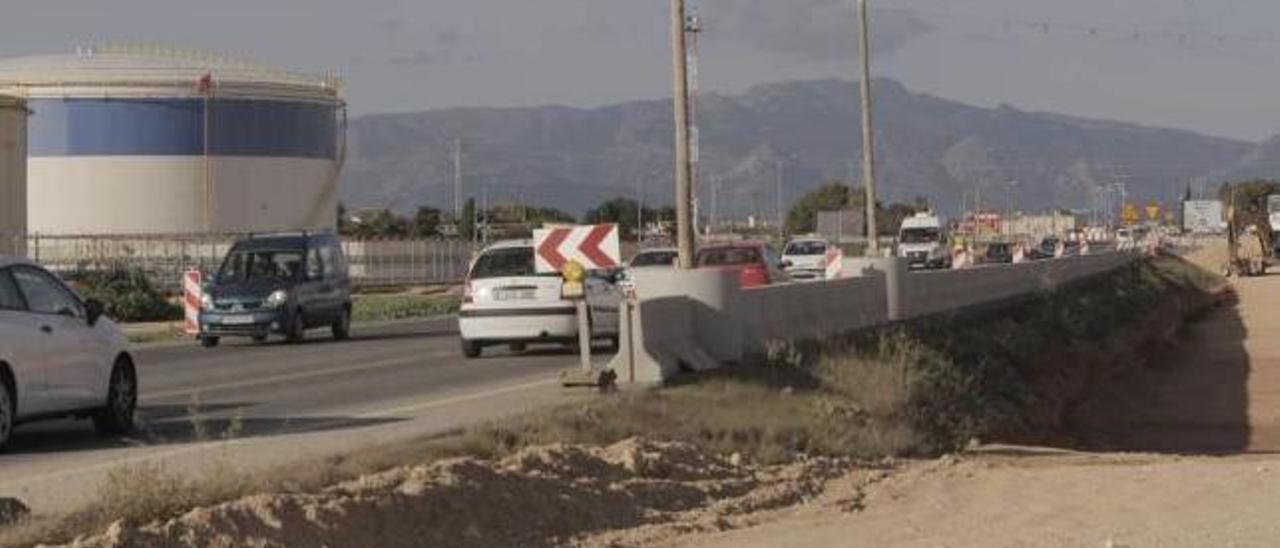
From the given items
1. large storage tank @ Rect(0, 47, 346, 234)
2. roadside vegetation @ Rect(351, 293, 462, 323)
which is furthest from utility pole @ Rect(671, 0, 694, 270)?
large storage tank @ Rect(0, 47, 346, 234)

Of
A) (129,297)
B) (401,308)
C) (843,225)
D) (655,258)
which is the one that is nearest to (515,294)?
(655,258)

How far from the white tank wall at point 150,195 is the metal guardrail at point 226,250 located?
26.4 feet

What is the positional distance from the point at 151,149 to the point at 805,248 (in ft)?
151

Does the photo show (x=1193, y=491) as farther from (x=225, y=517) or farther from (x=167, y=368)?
(x=167, y=368)

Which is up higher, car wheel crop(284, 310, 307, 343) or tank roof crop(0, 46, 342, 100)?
tank roof crop(0, 46, 342, 100)

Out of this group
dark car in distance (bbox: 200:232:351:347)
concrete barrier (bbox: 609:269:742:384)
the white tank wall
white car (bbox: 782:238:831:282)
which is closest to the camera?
concrete barrier (bbox: 609:269:742:384)

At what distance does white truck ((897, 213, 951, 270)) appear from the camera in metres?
76.2

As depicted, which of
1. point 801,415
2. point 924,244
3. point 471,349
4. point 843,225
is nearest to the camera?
point 801,415

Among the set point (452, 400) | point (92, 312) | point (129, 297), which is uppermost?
point (92, 312)

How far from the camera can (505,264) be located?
2645cm

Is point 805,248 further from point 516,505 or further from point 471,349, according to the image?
point 516,505

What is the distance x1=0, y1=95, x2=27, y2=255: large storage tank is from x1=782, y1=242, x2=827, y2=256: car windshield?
79.3 ft

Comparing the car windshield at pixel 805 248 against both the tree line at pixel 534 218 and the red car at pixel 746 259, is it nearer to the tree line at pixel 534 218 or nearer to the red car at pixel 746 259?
the red car at pixel 746 259

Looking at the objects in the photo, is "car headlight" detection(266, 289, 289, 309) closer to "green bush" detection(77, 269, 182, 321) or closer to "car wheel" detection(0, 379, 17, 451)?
"car wheel" detection(0, 379, 17, 451)
